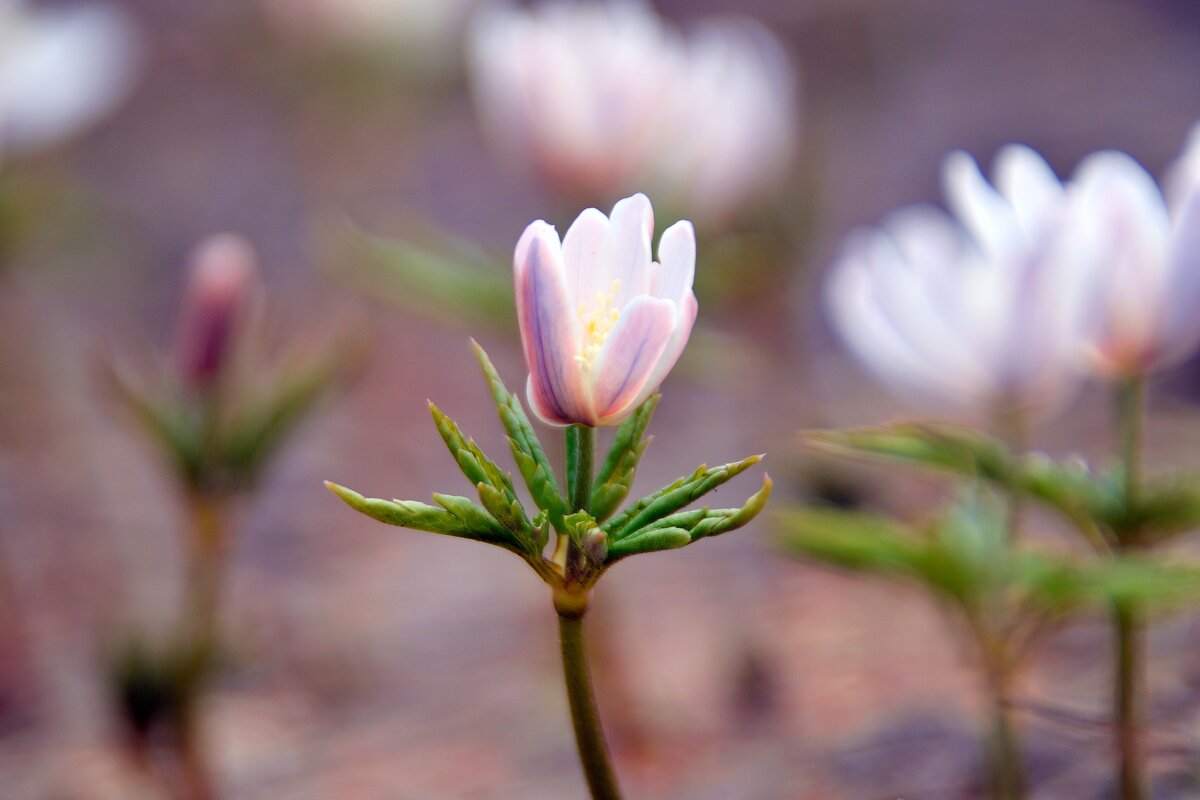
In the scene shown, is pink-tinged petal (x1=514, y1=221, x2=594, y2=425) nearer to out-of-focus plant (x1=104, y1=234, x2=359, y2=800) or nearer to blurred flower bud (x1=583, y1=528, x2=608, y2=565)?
blurred flower bud (x1=583, y1=528, x2=608, y2=565)

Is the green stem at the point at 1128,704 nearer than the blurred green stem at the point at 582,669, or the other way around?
the blurred green stem at the point at 582,669

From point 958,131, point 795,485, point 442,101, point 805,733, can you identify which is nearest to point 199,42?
point 442,101

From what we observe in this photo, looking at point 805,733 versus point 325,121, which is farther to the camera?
point 325,121

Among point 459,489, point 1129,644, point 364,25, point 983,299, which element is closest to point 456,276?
point 983,299

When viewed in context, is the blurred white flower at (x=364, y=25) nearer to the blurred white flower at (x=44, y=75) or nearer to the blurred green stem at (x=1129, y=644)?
the blurred white flower at (x=44, y=75)

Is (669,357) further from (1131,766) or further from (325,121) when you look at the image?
(325,121)

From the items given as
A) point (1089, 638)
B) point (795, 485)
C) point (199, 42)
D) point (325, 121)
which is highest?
point (199, 42)

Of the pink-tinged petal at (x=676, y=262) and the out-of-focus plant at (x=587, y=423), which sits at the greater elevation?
the pink-tinged petal at (x=676, y=262)

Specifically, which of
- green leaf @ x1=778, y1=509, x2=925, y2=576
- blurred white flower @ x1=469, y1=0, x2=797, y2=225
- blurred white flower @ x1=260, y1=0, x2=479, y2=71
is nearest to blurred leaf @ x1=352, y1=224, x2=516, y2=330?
blurred white flower @ x1=469, y1=0, x2=797, y2=225

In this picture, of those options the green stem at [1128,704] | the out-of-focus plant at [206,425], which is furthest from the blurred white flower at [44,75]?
the green stem at [1128,704]
